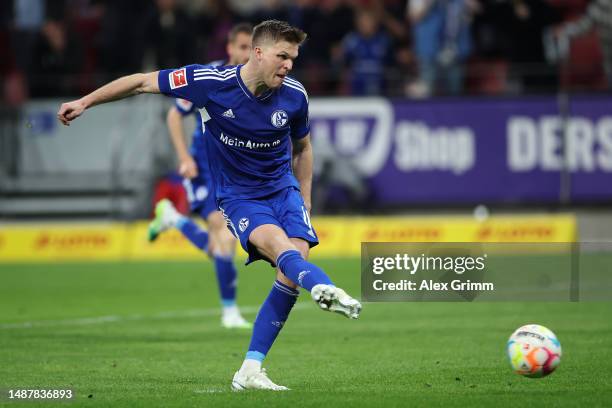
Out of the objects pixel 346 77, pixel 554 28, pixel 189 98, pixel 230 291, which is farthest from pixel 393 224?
pixel 189 98

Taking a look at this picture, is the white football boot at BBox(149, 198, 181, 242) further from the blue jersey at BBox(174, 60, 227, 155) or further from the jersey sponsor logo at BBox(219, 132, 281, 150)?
the jersey sponsor logo at BBox(219, 132, 281, 150)

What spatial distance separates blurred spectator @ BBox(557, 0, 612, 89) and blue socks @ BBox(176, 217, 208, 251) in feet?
32.0

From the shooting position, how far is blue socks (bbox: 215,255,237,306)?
39.7ft

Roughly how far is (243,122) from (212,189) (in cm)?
373

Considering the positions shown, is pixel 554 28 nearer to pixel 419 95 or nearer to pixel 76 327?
pixel 419 95

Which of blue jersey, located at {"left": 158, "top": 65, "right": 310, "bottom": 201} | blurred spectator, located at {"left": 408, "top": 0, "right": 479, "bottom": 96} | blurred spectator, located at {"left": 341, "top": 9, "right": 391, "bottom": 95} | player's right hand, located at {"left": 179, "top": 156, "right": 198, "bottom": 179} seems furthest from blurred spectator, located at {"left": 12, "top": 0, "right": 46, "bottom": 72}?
blue jersey, located at {"left": 158, "top": 65, "right": 310, "bottom": 201}

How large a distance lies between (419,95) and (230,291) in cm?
985

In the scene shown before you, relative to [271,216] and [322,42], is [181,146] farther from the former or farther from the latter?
[322,42]

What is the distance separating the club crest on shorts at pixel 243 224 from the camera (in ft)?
25.8

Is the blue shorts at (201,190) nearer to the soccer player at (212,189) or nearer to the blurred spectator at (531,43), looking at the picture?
the soccer player at (212,189)

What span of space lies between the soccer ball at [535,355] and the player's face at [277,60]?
2176 mm

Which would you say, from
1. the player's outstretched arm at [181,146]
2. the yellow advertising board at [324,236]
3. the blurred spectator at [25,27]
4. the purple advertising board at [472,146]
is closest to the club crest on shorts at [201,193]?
the player's outstretched arm at [181,146]

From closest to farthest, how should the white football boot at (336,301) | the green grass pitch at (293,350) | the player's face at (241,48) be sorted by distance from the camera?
1. the white football boot at (336,301)
2. the green grass pitch at (293,350)
3. the player's face at (241,48)

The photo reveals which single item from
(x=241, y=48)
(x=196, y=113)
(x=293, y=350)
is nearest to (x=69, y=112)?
(x=293, y=350)
